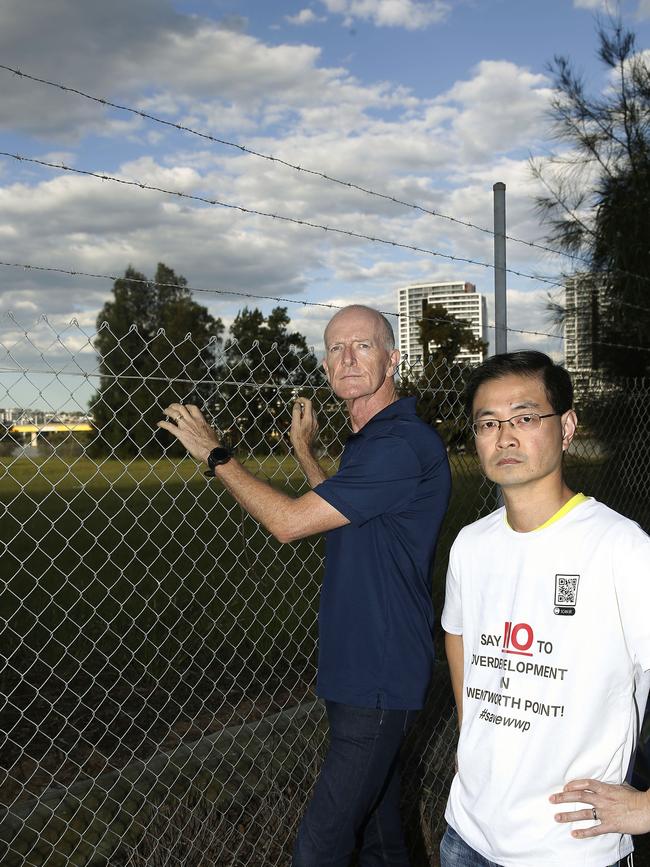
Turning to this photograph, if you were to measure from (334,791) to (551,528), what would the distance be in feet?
3.54

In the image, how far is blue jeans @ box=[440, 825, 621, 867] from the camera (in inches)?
69.8

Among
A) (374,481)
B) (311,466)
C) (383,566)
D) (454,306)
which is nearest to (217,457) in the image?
(374,481)

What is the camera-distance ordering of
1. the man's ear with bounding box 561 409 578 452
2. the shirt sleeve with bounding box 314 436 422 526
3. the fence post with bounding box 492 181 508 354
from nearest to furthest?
1. the man's ear with bounding box 561 409 578 452
2. the shirt sleeve with bounding box 314 436 422 526
3. the fence post with bounding box 492 181 508 354

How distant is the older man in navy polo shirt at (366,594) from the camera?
232cm

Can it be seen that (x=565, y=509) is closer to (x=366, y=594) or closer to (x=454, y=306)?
(x=366, y=594)

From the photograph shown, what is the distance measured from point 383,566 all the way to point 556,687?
807 mm

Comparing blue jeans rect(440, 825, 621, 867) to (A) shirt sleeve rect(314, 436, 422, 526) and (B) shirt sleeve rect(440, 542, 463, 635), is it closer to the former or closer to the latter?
(B) shirt sleeve rect(440, 542, 463, 635)

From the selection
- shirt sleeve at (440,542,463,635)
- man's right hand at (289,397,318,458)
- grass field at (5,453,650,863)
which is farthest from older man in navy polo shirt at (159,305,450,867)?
grass field at (5,453,650,863)

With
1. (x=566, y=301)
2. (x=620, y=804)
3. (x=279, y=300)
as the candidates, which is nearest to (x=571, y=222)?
(x=566, y=301)

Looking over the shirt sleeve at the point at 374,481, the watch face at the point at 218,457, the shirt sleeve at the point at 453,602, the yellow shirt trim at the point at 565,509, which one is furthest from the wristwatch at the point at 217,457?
the yellow shirt trim at the point at 565,509

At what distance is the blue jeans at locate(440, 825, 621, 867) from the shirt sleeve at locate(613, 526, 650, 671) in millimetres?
565

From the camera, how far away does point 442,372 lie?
5242 mm

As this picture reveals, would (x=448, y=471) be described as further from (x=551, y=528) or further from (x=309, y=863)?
(x=309, y=863)

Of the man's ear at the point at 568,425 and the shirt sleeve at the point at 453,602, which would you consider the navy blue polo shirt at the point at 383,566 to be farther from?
the man's ear at the point at 568,425
